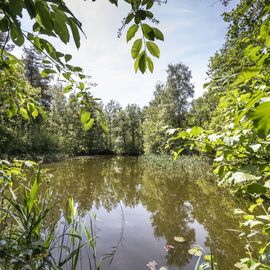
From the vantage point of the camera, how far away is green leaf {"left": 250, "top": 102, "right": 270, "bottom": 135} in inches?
13.3

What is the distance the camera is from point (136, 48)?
2.19 feet

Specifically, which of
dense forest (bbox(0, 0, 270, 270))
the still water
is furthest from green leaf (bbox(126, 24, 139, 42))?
the still water

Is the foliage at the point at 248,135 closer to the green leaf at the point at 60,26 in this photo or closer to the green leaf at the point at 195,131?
the green leaf at the point at 195,131

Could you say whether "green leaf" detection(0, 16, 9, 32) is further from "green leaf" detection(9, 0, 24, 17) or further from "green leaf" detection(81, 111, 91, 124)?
"green leaf" detection(81, 111, 91, 124)

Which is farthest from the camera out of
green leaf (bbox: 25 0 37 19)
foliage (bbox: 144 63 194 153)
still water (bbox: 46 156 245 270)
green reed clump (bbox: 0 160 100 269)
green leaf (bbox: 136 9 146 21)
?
foliage (bbox: 144 63 194 153)

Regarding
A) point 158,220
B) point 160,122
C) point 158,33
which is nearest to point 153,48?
point 158,33

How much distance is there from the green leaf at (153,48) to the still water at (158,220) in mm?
1500

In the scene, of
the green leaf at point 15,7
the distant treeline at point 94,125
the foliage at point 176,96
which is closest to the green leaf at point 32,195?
the green leaf at point 15,7

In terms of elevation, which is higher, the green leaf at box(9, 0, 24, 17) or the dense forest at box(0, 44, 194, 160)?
the dense forest at box(0, 44, 194, 160)

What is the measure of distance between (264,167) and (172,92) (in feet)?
79.3

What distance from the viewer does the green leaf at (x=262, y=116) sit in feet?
1.11

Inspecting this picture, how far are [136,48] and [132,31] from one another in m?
0.05

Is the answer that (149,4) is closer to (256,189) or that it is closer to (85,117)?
(85,117)

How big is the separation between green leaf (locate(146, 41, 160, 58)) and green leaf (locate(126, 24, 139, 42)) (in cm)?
5
